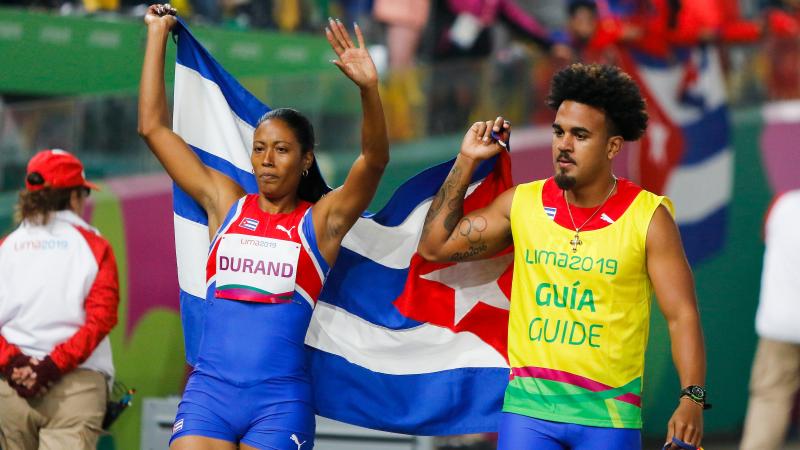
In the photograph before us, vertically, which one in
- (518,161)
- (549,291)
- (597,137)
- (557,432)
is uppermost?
(518,161)

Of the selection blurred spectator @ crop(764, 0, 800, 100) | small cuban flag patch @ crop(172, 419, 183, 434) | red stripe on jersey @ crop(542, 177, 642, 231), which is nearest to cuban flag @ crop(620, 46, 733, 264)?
blurred spectator @ crop(764, 0, 800, 100)

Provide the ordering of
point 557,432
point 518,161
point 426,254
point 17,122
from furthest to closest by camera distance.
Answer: point 518,161 → point 17,122 → point 426,254 → point 557,432

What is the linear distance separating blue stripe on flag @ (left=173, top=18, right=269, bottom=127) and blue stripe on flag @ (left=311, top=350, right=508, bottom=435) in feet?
3.94

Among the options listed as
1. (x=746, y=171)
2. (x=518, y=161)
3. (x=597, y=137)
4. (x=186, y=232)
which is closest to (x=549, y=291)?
(x=597, y=137)

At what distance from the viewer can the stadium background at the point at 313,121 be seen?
925 cm

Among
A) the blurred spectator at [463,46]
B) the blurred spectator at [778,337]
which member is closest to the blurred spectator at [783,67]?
the blurred spectator at [463,46]

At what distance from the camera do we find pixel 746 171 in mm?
12789

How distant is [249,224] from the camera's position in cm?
616

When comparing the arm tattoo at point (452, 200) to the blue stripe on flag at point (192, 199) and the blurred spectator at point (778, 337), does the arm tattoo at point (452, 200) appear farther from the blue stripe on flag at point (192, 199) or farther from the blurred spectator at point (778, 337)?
the blurred spectator at point (778, 337)

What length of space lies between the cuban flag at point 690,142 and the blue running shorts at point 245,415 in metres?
6.62

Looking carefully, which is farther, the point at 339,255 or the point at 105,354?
the point at 105,354

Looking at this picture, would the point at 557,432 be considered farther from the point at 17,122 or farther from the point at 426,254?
the point at 17,122

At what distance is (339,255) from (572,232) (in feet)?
4.46

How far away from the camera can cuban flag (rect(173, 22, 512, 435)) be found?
6.71 metres
